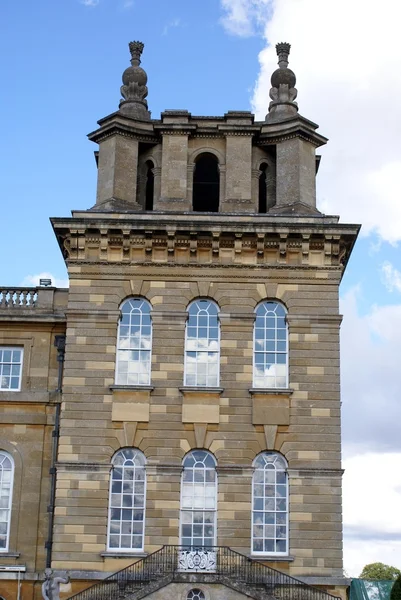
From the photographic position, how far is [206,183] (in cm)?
3200

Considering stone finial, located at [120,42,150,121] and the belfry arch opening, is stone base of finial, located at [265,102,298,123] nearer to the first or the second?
the belfry arch opening

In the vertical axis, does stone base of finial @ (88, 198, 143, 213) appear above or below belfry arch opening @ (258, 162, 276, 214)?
below

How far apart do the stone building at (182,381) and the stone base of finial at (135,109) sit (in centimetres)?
21

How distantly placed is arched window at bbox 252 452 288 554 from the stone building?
0.04 m

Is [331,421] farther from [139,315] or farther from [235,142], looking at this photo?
[235,142]

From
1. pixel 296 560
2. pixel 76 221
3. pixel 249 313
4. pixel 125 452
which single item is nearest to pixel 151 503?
pixel 125 452

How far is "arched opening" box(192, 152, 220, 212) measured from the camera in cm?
3032

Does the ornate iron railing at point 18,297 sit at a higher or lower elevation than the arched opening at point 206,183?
lower

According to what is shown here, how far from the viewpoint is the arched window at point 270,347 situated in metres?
27.2

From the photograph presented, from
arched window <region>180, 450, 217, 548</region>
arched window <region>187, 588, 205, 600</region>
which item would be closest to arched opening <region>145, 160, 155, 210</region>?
arched window <region>180, 450, 217, 548</region>

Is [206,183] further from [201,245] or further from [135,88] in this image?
[201,245]

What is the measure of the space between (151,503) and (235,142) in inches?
429

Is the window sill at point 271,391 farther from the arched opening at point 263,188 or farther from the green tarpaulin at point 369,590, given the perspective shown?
the green tarpaulin at point 369,590

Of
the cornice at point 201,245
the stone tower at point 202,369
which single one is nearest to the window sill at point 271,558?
the stone tower at point 202,369
